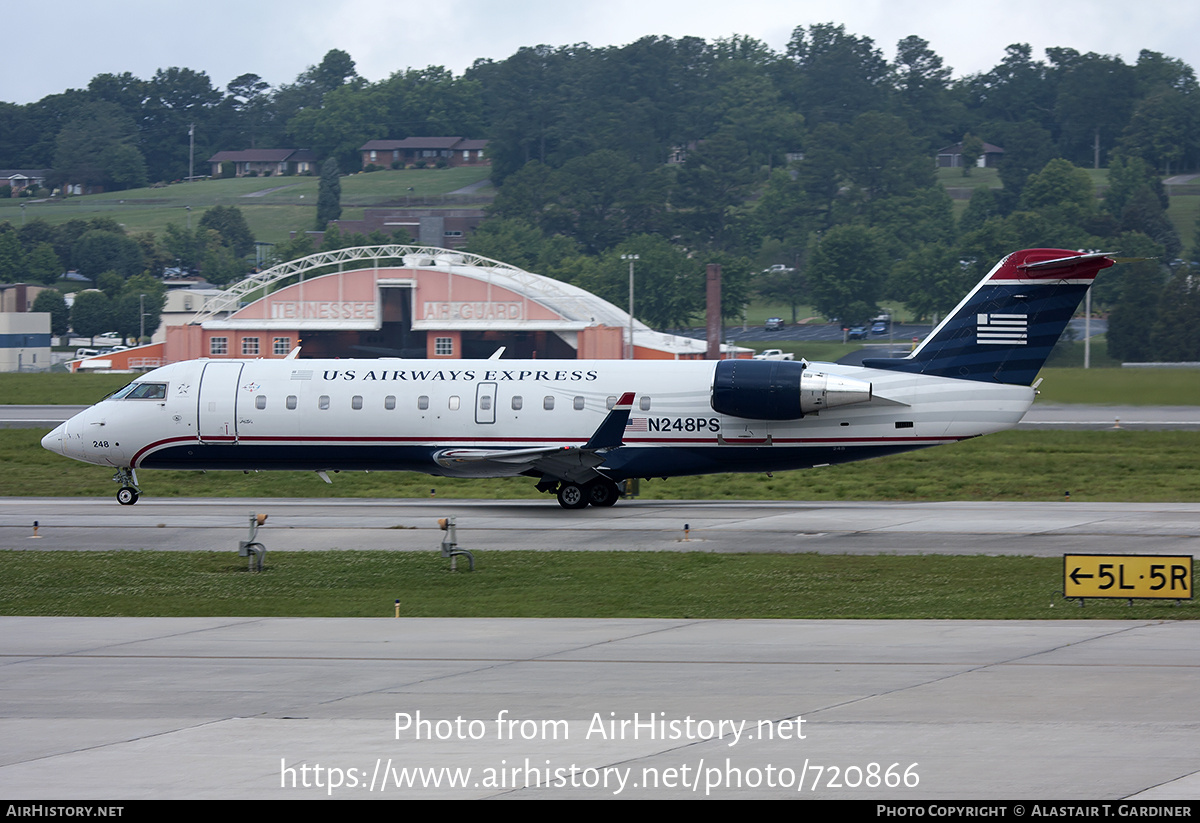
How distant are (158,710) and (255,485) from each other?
25941 millimetres

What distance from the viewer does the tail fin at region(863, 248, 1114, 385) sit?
3148 centimetres

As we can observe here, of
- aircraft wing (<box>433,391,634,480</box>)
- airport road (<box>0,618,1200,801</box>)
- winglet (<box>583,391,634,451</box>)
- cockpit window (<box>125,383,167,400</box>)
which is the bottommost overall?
airport road (<box>0,618,1200,801</box>)

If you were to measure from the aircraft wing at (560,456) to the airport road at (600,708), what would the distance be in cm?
1264

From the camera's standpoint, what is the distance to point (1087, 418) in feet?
176

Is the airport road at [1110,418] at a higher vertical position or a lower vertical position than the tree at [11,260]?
lower

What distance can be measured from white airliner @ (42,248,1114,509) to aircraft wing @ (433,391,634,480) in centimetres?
4

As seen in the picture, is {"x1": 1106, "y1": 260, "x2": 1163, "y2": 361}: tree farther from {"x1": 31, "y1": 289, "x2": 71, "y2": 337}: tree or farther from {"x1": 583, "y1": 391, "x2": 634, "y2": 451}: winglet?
{"x1": 31, "y1": 289, "x2": 71, "y2": 337}: tree

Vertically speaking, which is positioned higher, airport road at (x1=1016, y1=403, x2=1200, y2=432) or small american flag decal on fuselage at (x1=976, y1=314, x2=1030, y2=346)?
small american flag decal on fuselage at (x1=976, y1=314, x2=1030, y2=346)

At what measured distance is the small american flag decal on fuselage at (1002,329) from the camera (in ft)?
104

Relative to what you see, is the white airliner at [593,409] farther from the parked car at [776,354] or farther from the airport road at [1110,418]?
the parked car at [776,354]

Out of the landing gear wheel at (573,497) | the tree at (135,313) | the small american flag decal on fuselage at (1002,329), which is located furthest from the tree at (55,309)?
the small american flag decal on fuselage at (1002,329)

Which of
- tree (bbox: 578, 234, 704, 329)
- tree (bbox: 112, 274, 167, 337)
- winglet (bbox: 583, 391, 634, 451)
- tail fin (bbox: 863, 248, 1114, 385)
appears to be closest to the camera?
winglet (bbox: 583, 391, 634, 451)

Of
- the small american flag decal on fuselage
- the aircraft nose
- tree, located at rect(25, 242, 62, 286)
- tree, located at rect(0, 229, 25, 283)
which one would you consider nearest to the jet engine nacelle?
the small american flag decal on fuselage

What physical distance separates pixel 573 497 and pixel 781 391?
5.52m
